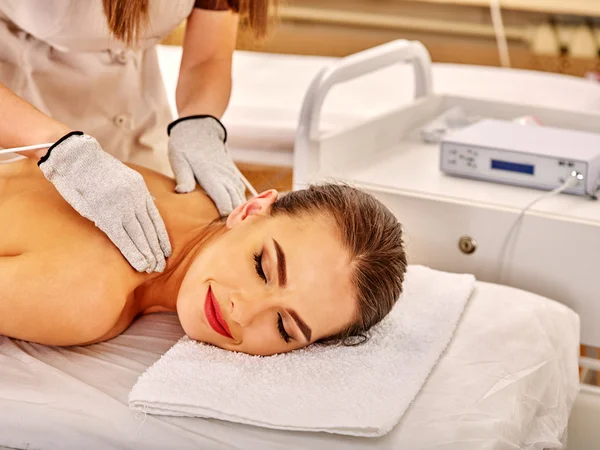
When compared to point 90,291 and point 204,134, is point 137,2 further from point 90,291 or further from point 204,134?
point 90,291

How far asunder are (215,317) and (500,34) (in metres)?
2.90

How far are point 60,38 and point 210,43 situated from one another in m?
0.33

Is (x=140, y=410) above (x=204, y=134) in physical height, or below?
below

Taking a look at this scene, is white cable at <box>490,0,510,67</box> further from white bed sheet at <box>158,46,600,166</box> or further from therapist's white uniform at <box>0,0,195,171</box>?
therapist's white uniform at <box>0,0,195,171</box>

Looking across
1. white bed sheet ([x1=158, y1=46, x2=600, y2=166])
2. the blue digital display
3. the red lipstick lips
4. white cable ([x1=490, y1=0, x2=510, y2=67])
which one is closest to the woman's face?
the red lipstick lips

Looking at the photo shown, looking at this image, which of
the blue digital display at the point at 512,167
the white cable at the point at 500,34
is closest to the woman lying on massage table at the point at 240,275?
the blue digital display at the point at 512,167

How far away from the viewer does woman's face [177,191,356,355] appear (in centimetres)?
133

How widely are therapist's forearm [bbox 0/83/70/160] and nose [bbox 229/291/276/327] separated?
1.28 feet

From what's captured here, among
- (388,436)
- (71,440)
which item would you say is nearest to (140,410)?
(71,440)

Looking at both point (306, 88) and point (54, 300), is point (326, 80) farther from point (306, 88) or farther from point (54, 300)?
point (306, 88)

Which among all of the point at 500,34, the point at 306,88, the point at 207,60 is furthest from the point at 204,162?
the point at 500,34

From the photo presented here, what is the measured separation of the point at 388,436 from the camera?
1.20m

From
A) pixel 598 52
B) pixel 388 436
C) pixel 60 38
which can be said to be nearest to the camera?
pixel 388 436

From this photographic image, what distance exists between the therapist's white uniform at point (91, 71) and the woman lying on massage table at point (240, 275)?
33cm
